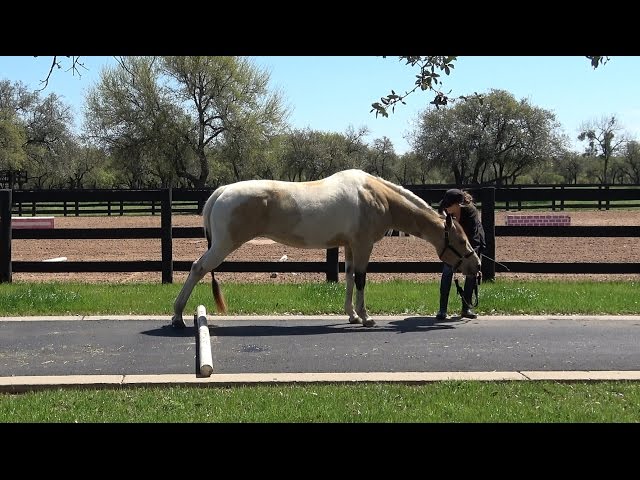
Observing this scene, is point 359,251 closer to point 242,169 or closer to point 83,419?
point 83,419

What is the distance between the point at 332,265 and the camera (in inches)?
442

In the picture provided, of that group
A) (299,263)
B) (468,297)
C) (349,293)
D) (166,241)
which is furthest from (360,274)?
(166,241)

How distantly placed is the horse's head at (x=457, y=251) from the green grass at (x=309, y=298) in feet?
2.58

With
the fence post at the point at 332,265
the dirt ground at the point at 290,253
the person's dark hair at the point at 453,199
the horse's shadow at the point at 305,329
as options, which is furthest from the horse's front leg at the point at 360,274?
the dirt ground at the point at 290,253

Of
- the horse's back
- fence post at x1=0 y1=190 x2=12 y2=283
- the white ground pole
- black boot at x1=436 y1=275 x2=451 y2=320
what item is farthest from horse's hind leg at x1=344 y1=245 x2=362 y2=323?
fence post at x1=0 y1=190 x2=12 y2=283

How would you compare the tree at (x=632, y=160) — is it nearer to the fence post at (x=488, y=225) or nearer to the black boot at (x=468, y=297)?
the fence post at (x=488, y=225)

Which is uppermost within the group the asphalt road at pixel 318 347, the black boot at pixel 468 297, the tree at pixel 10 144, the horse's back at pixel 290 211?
the tree at pixel 10 144

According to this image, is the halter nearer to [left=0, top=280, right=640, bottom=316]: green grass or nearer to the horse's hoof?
[left=0, top=280, right=640, bottom=316]: green grass

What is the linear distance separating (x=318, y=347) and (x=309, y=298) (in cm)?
272

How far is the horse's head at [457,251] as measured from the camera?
8320mm
